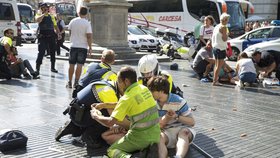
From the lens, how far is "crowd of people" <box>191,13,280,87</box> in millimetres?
9633

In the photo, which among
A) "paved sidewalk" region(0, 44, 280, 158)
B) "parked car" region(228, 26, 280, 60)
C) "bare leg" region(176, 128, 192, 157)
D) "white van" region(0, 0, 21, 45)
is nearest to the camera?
"bare leg" region(176, 128, 192, 157)

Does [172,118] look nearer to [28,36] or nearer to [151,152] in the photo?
[151,152]

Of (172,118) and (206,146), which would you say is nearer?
(172,118)

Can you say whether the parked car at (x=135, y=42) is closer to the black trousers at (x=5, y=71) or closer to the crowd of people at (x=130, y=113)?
the black trousers at (x=5, y=71)

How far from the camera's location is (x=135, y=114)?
3.99 metres

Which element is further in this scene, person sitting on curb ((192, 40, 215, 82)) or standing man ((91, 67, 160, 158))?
person sitting on curb ((192, 40, 215, 82))

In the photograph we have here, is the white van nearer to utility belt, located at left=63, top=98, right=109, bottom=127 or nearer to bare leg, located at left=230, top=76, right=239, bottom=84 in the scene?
bare leg, located at left=230, top=76, right=239, bottom=84

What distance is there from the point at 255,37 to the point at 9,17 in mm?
10900

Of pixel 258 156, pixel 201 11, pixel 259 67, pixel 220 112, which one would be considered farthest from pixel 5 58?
pixel 201 11

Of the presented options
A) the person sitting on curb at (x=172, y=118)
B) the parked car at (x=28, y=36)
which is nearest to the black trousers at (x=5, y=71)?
the person sitting on curb at (x=172, y=118)

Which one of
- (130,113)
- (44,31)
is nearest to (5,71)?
(44,31)

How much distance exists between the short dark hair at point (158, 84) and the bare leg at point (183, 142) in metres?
0.51

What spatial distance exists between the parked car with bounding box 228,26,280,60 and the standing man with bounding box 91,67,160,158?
1421 centimetres

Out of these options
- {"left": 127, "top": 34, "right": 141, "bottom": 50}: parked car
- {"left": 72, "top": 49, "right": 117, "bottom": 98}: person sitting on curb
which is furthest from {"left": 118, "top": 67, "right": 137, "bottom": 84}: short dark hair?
{"left": 127, "top": 34, "right": 141, "bottom": 50}: parked car
